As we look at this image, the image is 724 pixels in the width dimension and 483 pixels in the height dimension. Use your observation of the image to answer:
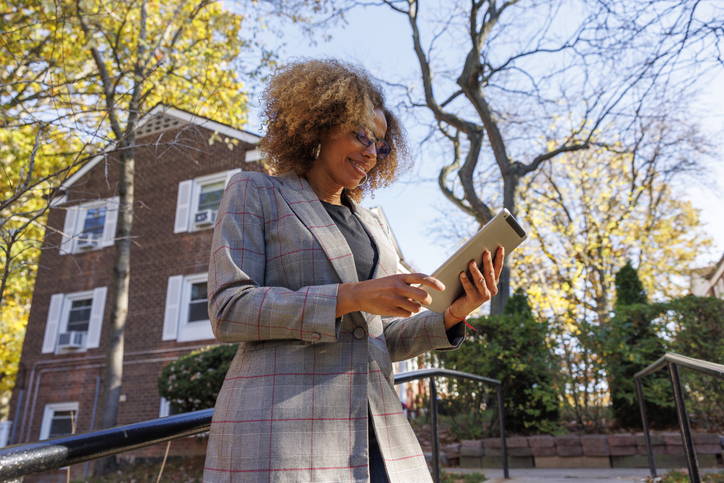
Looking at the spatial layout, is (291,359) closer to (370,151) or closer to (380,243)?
(380,243)

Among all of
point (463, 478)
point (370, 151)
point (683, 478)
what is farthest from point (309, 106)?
point (683, 478)

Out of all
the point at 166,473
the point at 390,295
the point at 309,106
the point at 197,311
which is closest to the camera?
the point at 390,295

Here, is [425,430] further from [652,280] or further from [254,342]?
[652,280]

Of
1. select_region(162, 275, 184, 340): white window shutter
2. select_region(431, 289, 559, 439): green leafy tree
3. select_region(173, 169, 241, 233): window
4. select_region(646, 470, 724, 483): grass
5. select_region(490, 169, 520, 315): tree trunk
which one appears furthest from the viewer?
select_region(173, 169, 241, 233): window

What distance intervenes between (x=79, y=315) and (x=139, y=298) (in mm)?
2640

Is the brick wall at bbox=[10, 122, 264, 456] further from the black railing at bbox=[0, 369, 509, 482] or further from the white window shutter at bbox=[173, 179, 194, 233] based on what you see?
→ the black railing at bbox=[0, 369, 509, 482]

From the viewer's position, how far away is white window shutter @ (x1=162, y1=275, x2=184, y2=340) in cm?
1295

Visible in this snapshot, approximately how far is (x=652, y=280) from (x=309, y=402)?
22.8 metres

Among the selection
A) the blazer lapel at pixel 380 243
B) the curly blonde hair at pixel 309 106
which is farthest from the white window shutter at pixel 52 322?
the blazer lapel at pixel 380 243

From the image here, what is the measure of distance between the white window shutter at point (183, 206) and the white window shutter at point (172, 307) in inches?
53.7

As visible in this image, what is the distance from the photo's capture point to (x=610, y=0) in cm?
646

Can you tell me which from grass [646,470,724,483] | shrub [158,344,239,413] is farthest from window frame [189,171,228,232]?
grass [646,470,724,483]

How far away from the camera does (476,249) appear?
136cm

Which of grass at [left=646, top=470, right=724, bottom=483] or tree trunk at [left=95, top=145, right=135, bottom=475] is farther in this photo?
tree trunk at [left=95, top=145, right=135, bottom=475]
